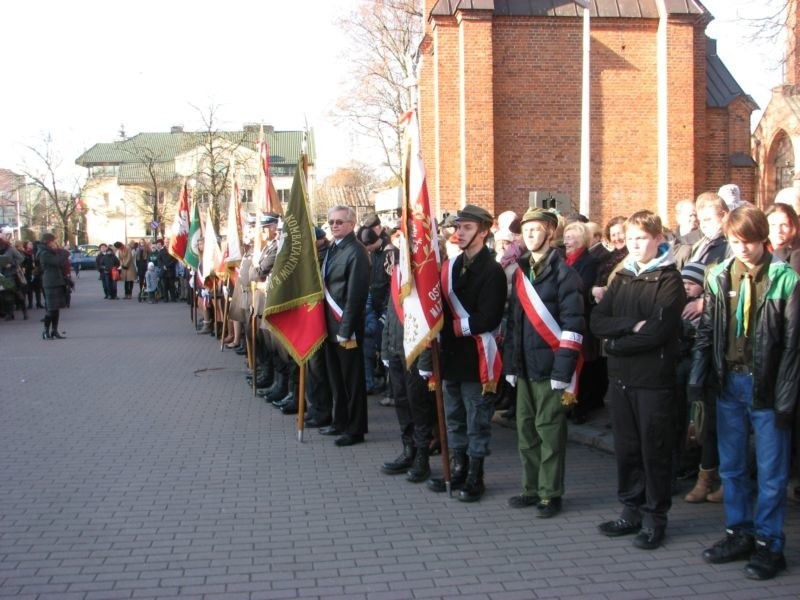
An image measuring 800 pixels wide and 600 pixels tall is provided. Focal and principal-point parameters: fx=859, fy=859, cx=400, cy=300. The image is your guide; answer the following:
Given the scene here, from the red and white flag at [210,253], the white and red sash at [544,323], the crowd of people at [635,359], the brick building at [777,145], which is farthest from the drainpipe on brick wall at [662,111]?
the white and red sash at [544,323]

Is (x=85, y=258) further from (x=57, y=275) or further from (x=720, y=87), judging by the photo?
(x=720, y=87)

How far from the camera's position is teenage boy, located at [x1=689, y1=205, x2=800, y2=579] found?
187 inches

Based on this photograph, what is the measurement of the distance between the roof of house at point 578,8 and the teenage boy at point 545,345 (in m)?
16.9

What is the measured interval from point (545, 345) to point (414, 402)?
1.46m

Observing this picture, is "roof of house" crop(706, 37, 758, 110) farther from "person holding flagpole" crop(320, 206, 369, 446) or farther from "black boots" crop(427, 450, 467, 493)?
"black boots" crop(427, 450, 467, 493)

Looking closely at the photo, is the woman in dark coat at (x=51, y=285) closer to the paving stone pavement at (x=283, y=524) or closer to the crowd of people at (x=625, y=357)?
the paving stone pavement at (x=283, y=524)

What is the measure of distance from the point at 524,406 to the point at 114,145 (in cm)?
11489

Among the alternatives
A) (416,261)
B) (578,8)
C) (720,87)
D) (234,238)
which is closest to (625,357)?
(416,261)

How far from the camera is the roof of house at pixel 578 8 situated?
71.3ft

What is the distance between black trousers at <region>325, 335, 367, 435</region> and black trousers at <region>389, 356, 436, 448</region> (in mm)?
1059

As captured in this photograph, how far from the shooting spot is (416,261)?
21.3ft

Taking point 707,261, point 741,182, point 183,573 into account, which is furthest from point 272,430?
point 741,182

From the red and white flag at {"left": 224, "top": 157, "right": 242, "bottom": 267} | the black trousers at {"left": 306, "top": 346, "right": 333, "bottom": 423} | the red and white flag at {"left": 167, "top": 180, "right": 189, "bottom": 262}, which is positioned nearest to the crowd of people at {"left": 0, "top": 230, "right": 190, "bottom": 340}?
the red and white flag at {"left": 167, "top": 180, "right": 189, "bottom": 262}

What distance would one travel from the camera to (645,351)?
17.2 ft
